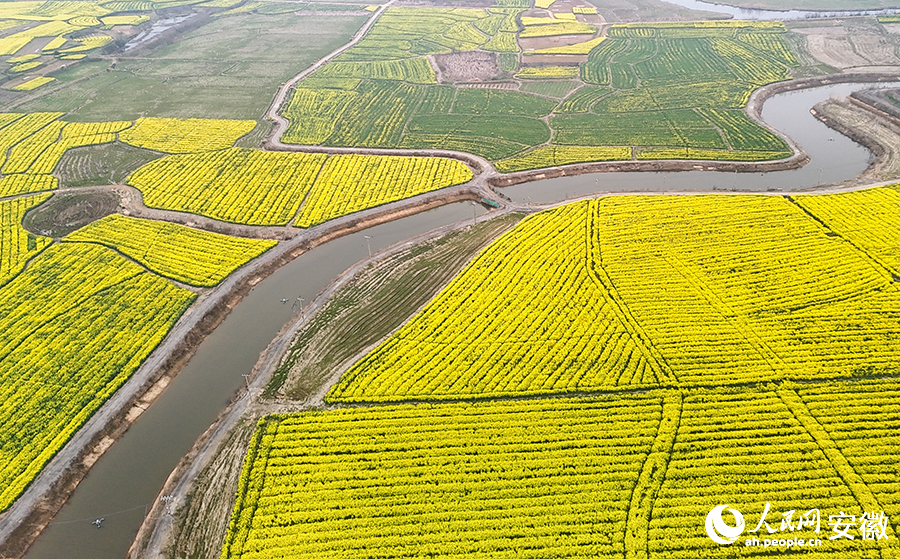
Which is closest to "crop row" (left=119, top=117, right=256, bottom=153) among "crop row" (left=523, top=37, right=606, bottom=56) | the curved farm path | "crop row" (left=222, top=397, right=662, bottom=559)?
the curved farm path

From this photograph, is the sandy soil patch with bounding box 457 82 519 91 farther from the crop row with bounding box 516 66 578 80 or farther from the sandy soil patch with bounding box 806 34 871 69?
the sandy soil patch with bounding box 806 34 871 69

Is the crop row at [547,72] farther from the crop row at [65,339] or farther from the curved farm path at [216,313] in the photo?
the crop row at [65,339]

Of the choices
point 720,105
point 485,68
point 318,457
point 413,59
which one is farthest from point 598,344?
point 413,59

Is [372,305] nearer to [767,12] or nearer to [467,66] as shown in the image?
[467,66]
